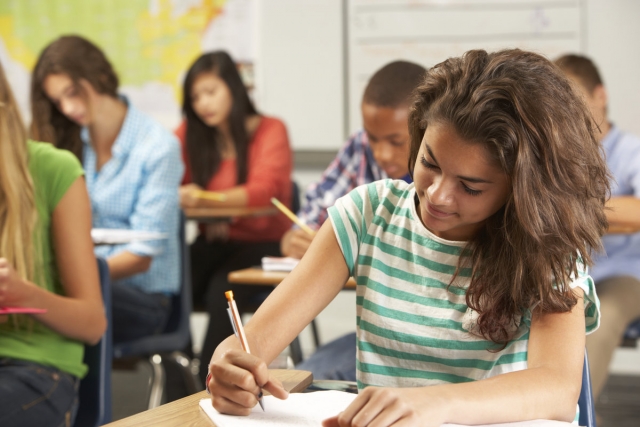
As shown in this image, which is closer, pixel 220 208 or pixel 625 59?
pixel 220 208

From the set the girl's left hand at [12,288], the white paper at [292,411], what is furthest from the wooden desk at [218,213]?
the white paper at [292,411]

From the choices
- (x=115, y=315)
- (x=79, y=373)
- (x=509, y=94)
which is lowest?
(x=115, y=315)

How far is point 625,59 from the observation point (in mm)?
3902

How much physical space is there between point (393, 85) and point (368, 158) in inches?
14.3

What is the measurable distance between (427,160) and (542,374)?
31 cm

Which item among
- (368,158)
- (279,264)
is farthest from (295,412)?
(368,158)

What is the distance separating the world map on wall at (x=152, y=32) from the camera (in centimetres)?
451

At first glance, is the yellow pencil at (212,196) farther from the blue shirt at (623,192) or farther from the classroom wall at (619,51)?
the classroom wall at (619,51)

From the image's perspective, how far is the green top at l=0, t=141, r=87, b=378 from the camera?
1521mm

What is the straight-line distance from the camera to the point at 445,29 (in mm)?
4137

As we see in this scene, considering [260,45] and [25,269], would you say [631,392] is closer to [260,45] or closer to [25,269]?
[260,45]

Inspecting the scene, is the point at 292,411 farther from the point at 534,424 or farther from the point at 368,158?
the point at 368,158

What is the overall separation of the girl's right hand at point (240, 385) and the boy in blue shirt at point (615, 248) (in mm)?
1610

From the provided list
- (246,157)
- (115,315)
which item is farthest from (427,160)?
(246,157)
